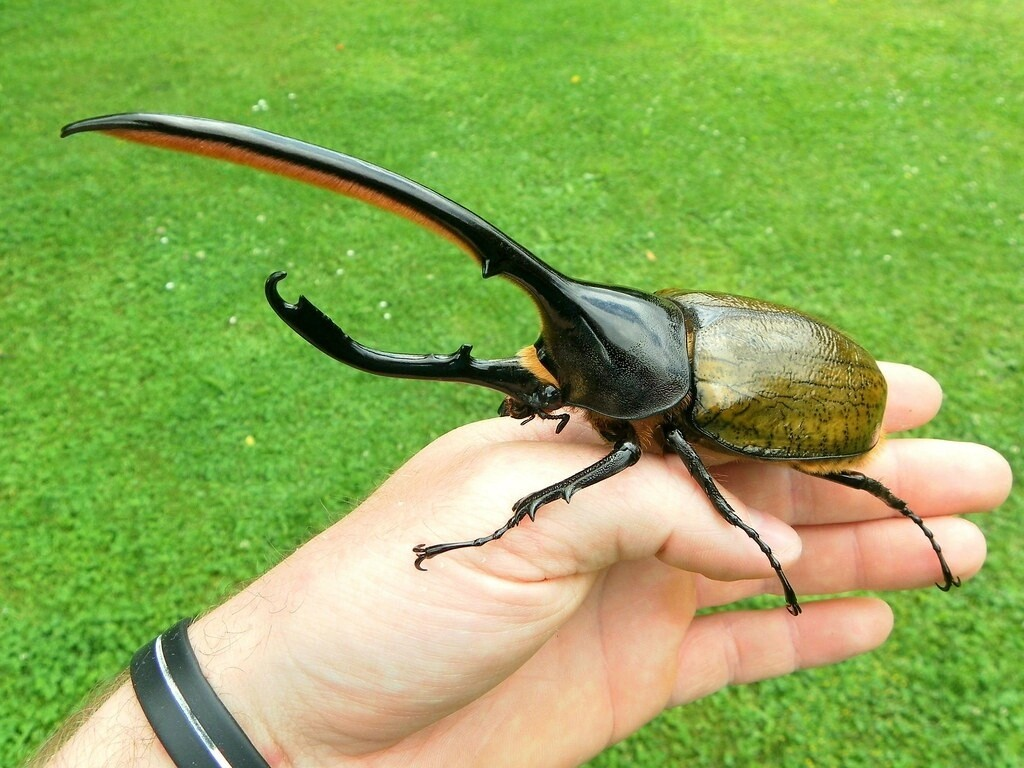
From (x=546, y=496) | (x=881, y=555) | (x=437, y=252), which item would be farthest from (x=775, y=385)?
(x=437, y=252)

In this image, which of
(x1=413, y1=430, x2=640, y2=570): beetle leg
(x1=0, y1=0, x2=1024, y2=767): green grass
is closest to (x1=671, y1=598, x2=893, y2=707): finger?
(x1=0, y1=0, x2=1024, y2=767): green grass

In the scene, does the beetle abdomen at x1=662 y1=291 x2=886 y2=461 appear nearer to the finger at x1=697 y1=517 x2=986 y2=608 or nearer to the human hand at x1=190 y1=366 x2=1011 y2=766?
the human hand at x1=190 y1=366 x2=1011 y2=766

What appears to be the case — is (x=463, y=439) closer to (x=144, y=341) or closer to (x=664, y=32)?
(x=144, y=341)

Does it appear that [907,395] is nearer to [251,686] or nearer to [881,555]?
[881,555]

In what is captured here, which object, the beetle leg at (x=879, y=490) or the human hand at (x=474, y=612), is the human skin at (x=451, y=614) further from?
the beetle leg at (x=879, y=490)

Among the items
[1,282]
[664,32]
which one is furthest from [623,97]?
[1,282]

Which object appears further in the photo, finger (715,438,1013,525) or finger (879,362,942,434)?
finger (879,362,942,434)

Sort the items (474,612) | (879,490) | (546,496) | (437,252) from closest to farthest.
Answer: (546,496)
(474,612)
(879,490)
(437,252)

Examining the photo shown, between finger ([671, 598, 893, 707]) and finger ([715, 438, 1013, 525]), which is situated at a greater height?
finger ([715, 438, 1013, 525])
